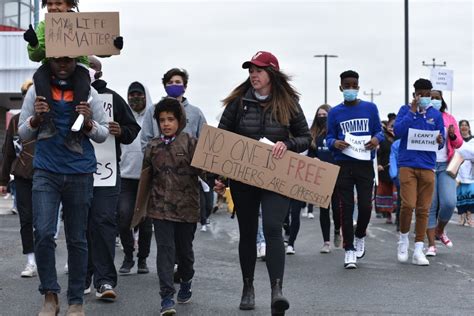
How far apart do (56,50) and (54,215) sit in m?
1.08

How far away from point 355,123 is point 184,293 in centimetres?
347

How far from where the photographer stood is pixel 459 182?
16562 millimetres

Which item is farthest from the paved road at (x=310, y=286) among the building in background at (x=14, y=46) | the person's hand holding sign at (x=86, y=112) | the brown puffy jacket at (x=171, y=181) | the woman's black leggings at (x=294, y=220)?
the building in background at (x=14, y=46)

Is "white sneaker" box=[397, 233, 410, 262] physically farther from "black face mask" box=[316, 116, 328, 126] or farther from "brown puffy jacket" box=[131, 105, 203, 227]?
"brown puffy jacket" box=[131, 105, 203, 227]

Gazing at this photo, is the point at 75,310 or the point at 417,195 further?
the point at 417,195

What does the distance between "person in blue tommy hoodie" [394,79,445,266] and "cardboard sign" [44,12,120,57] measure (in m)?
4.84

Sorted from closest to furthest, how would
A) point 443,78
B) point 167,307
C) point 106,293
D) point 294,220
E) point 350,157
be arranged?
point 167,307 < point 106,293 < point 350,157 < point 294,220 < point 443,78

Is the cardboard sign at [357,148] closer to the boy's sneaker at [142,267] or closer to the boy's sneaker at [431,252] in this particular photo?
the boy's sneaker at [431,252]

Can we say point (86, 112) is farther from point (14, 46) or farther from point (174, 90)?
point (14, 46)

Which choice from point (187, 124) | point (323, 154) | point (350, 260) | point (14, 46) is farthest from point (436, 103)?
point (14, 46)

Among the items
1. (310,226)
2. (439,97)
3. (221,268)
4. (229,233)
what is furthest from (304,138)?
(310,226)

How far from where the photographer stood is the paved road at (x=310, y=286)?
7.20 m

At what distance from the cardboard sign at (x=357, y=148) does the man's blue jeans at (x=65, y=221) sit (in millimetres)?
4095

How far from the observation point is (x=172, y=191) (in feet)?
23.2
